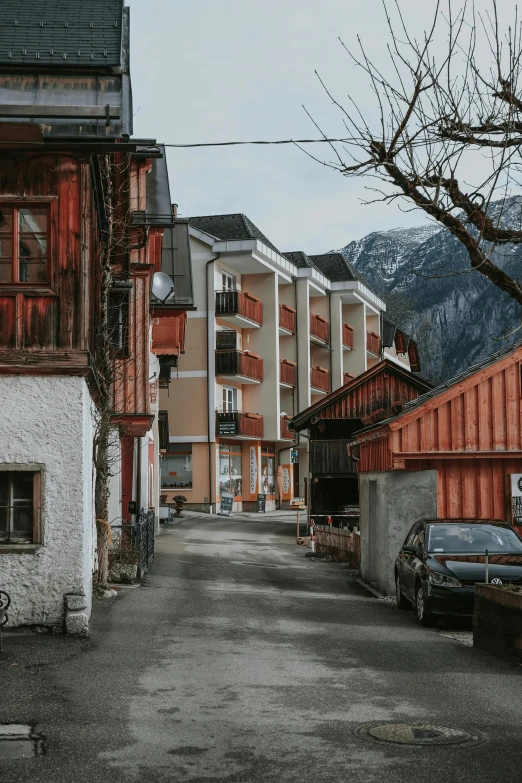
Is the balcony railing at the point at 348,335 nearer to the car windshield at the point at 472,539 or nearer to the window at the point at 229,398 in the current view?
the window at the point at 229,398

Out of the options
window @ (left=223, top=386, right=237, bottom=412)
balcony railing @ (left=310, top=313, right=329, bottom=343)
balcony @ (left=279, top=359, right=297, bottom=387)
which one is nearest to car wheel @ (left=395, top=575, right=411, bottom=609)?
window @ (left=223, top=386, right=237, bottom=412)

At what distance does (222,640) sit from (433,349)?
140m

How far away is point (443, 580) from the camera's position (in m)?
14.7

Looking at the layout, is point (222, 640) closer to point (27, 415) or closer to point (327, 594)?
point (27, 415)

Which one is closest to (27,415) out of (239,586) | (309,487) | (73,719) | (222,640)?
(222,640)

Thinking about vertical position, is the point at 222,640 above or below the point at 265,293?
below

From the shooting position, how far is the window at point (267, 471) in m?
56.1

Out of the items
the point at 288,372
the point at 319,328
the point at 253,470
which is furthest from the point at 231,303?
the point at 319,328

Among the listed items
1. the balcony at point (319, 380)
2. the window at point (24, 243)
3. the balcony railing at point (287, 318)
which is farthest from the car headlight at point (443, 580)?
the balcony at point (319, 380)

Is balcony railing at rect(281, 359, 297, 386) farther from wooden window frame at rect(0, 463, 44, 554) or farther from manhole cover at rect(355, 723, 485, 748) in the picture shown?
manhole cover at rect(355, 723, 485, 748)

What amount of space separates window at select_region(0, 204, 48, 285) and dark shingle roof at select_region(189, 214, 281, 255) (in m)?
38.6

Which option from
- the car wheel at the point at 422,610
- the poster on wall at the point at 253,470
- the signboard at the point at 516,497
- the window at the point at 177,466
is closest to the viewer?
the car wheel at the point at 422,610

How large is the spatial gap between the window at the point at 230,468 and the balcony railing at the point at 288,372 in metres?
4.66

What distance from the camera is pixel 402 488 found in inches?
763
